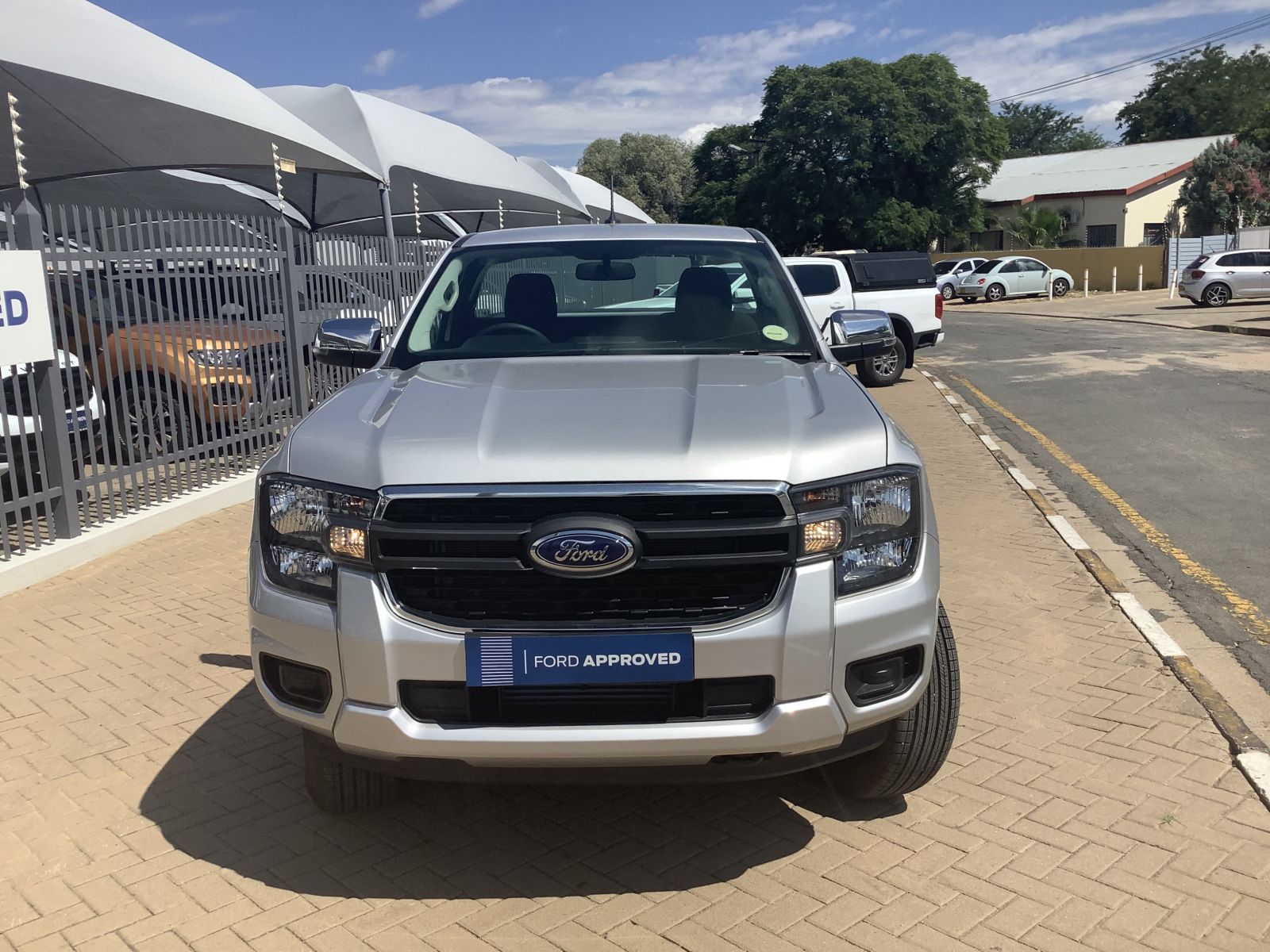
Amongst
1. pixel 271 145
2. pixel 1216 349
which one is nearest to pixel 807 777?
pixel 271 145

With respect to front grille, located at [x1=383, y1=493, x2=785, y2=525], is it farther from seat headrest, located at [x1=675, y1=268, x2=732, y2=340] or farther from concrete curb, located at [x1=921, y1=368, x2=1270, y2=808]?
concrete curb, located at [x1=921, y1=368, x2=1270, y2=808]

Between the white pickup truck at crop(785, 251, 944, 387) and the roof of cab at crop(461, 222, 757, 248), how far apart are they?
10.7 m

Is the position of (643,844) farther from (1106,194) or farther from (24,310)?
(1106,194)

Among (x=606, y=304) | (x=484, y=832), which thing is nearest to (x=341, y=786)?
(x=484, y=832)

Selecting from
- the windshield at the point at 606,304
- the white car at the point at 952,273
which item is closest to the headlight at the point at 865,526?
the windshield at the point at 606,304

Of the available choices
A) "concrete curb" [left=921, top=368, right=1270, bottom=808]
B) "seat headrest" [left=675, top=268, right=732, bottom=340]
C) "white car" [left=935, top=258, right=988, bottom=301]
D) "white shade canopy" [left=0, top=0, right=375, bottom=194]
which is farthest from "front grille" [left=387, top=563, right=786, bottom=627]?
"white car" [left=935, top=258, right=988, bottom=301]

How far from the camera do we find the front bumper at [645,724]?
2834mm

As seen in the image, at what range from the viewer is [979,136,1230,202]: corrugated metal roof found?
48250mm

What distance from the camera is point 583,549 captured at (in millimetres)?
2807

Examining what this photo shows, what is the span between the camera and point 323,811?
3.66m

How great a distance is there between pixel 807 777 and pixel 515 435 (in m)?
1.70

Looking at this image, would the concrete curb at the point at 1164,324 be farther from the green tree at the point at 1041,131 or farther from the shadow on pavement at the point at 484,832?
the green tree at the point at 1041,131

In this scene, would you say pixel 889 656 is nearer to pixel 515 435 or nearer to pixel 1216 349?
pixel 515 435

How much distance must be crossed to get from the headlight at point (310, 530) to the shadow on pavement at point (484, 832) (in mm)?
894
